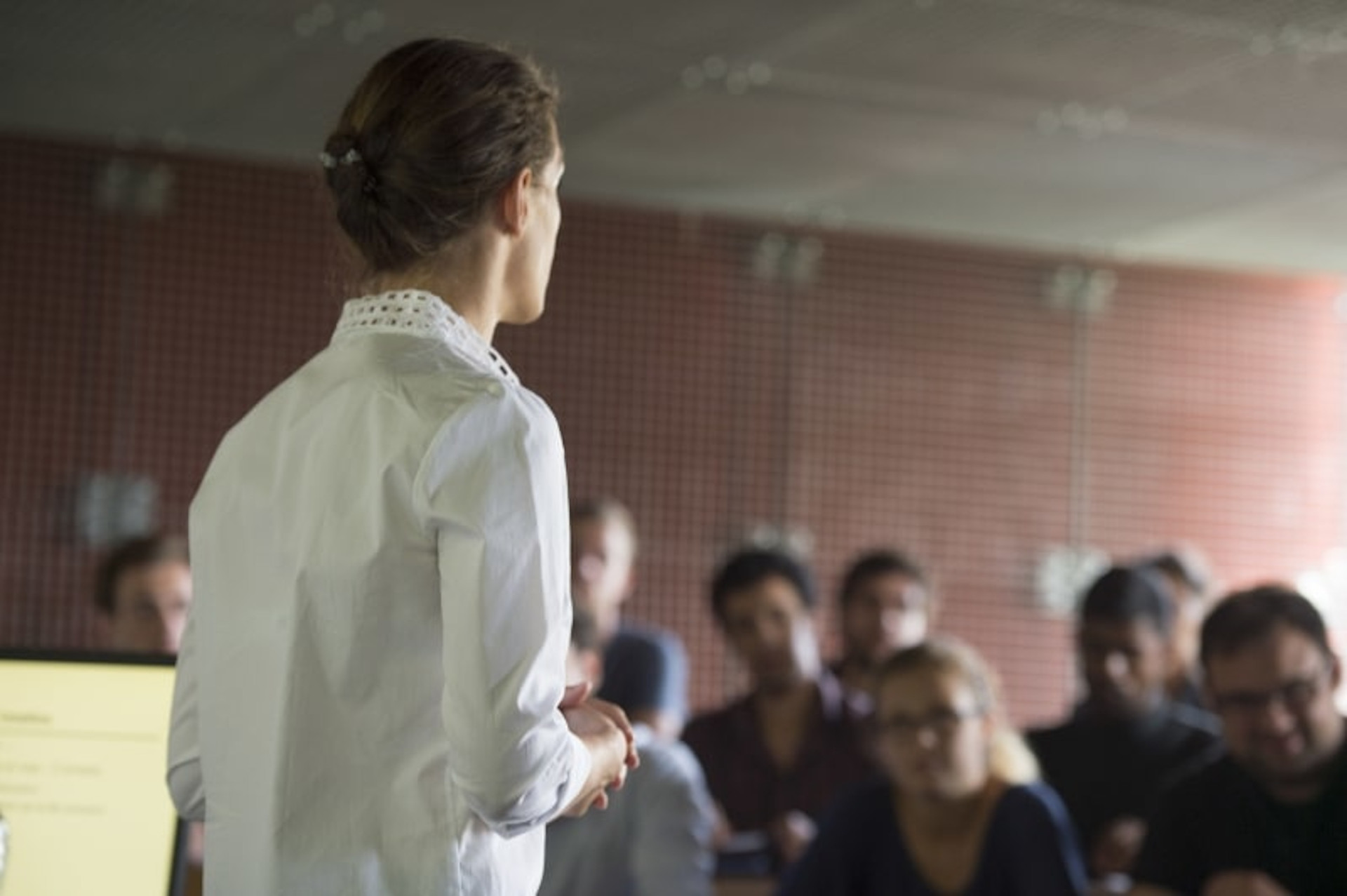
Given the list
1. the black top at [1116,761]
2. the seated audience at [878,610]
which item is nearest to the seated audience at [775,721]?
the seated audience at [878,610]

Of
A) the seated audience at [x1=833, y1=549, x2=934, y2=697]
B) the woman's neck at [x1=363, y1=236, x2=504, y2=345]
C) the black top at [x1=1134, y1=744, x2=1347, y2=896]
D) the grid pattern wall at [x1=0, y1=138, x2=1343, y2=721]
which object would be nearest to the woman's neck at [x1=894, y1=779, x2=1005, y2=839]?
the black top at [x1=1134, y1=744, x2=1347, y2=896]

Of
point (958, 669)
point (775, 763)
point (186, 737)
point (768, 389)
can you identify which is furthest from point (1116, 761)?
point (186, 737)

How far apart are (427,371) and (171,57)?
3.69 meters

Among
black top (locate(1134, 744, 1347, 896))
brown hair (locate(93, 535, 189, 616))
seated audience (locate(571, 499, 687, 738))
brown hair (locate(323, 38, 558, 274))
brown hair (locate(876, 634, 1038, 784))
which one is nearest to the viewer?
brown hair (locate(323, 38, 558, 274))

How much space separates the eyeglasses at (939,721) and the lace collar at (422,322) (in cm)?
234

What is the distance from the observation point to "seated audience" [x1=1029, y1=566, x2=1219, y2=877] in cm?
493

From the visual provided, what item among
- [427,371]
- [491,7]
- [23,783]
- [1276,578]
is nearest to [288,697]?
[427,371]

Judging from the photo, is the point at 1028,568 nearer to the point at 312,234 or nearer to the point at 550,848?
the point at 312,234

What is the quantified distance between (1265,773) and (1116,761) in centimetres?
140

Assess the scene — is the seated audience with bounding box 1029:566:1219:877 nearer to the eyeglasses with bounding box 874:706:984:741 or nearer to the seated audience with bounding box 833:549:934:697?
the seated audience with bounding box 833:549:934:697

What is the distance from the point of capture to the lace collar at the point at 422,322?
5.71ft

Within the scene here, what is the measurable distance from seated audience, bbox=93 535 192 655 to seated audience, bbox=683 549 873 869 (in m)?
1.46

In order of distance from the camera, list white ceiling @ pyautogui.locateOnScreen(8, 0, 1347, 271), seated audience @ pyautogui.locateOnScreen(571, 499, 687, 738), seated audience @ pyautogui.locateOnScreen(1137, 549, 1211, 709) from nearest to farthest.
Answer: white ceiling @ pyautogui.locateOnScreen(8, 0, 1347, 271), seated audience @ pyautogui.locateOnScreen(571, 499, 687, 738), seated audience @ pyautogui.locateOnScreen(1137, 549, 1211, 709)

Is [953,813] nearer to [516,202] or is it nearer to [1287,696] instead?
[1287,696]
